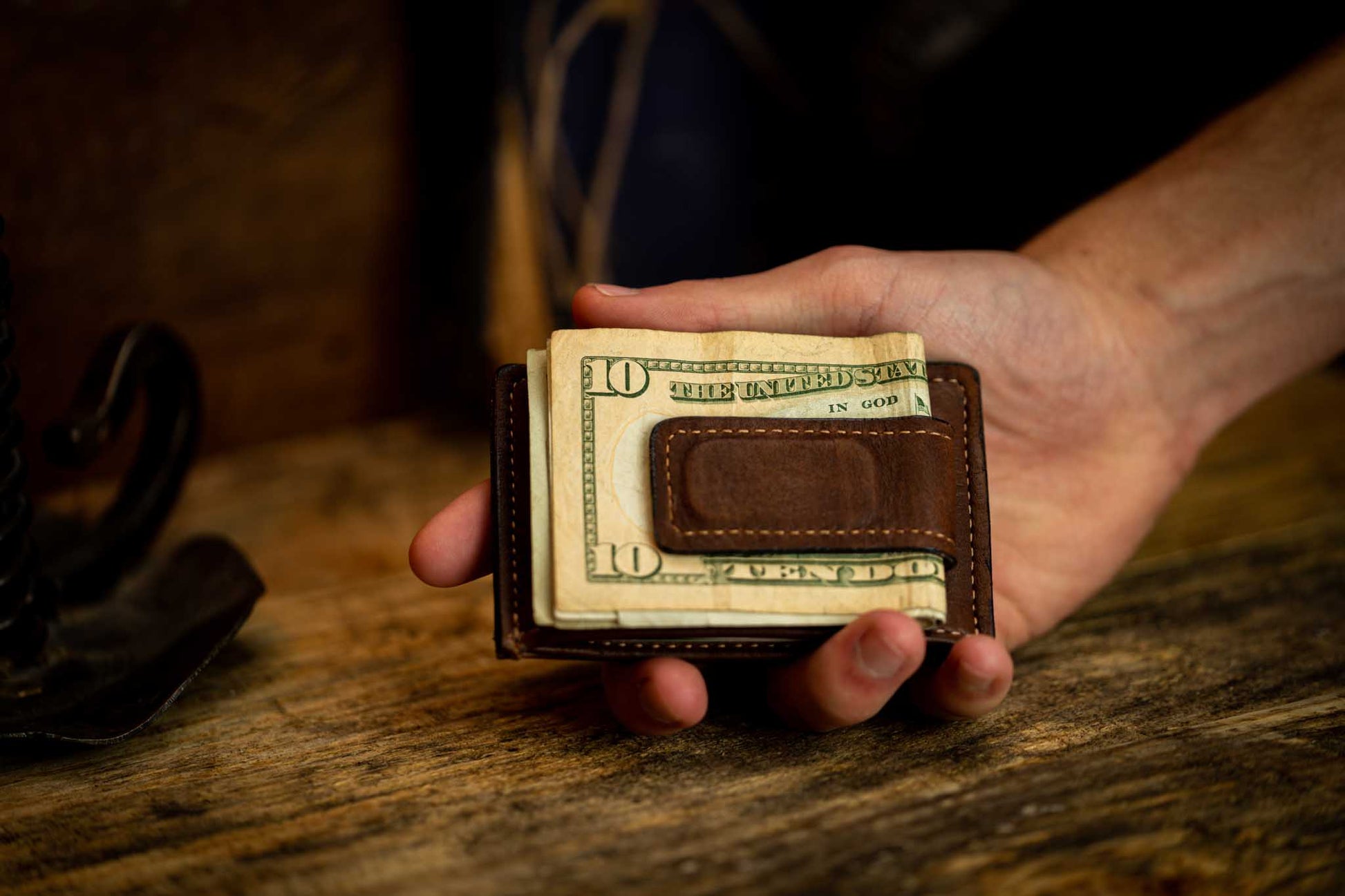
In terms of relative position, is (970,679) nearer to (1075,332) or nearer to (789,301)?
(789,301)

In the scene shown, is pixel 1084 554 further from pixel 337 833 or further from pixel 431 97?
pixel 431 97

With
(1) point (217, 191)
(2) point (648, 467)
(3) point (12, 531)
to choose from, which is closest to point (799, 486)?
(2) point (648, 467)

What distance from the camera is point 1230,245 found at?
147 cm

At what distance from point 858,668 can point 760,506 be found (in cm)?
18

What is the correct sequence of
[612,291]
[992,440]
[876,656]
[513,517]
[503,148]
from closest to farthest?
[876,656]
[513,517]
[612,291]
[992,440]
[503,148]

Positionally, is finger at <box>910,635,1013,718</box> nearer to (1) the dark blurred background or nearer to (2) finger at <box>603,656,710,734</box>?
(2) finger at <box>603,656,710,734</box>

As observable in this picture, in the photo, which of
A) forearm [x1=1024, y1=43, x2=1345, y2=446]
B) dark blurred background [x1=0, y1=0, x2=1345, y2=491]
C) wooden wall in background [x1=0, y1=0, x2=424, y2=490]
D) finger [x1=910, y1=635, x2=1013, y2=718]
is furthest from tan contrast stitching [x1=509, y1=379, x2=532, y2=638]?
wooden wall in background [x1=0, y1=0, x2=424, y2=490]

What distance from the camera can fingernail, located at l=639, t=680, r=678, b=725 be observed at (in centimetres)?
95

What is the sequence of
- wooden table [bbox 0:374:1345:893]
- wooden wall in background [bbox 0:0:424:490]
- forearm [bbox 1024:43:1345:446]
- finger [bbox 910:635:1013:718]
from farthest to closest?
wooden wall in background [bbox 0:0:424:490] → forearm [bbox 1024:43:1345:446] → finger [bbox 910:635:1013:718] → wooden table [bbox 0:374:1345:893]

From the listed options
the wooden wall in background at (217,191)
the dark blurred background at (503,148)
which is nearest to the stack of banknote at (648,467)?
the dark blurred background at (503,148)

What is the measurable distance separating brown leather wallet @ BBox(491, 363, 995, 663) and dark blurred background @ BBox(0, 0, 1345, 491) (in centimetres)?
110

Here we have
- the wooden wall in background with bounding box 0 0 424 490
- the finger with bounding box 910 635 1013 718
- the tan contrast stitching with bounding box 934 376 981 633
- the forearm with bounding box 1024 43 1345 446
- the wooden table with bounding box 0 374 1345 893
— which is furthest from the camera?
the wooden wall in background with bounding box 0 0 424 490

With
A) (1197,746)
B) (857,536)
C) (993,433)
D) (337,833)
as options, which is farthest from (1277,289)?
(337,833)

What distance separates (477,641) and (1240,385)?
47.1 inches
